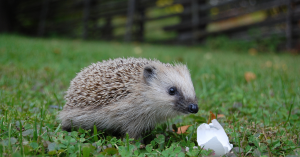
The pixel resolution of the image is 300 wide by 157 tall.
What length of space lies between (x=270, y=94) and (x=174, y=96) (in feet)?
7.30

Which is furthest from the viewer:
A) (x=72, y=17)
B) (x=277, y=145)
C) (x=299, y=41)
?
(x=72, y=17)

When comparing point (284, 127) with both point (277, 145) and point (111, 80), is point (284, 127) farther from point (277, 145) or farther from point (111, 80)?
point (111, 80)

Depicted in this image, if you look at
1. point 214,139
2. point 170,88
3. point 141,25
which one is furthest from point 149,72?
point 141,25

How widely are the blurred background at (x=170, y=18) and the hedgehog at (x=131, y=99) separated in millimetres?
8583

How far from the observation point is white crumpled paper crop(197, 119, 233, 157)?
7.16 feet

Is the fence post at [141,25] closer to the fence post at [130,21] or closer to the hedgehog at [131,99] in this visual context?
the fence post at [130,21]

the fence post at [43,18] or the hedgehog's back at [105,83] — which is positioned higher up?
the fence post at [43,18]

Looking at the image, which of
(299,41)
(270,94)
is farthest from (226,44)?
(270,94)

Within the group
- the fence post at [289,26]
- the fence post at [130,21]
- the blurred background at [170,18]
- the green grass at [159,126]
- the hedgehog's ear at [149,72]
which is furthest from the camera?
the fence post at [130,21]

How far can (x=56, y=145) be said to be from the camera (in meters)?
2.08

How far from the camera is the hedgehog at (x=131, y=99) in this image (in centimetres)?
276

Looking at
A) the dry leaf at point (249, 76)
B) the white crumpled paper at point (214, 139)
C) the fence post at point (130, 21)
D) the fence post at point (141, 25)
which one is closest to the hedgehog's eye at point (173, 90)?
the white crumpled paper at point (214, 139)

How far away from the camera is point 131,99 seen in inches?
110

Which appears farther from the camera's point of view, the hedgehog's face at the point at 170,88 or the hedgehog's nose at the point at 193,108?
the hedgehog's face at the point at 170,88
